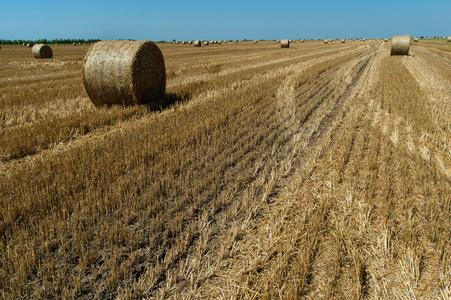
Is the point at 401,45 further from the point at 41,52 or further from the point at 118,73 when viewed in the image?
the point at 41,52

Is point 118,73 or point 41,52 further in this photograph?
point 41,52

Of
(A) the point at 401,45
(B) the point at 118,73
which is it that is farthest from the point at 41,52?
(A) the point at 401,45

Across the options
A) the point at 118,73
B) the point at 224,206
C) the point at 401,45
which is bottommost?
the point at 224,206

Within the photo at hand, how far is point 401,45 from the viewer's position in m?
24.0

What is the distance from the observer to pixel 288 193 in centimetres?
387

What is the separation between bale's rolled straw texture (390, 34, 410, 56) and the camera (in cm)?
2361

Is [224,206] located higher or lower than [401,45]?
lower

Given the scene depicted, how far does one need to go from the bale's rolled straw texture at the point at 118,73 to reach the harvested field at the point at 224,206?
127 centimetres

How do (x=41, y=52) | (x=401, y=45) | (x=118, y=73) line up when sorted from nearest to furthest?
(x=118, y=73) → (x=401, y=45) → (x=41, y=52)

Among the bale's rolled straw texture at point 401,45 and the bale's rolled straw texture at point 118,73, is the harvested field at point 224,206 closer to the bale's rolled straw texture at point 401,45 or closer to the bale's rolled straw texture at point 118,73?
the bale's rolled straw texture at point 118,73

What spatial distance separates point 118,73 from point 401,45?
24963 mm

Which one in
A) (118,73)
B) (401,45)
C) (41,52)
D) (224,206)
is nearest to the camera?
(224,206)

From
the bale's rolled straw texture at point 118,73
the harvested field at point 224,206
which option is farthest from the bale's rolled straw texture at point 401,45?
the bale's rolled straw texture at point 118,73

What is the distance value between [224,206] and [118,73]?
5888 mm
